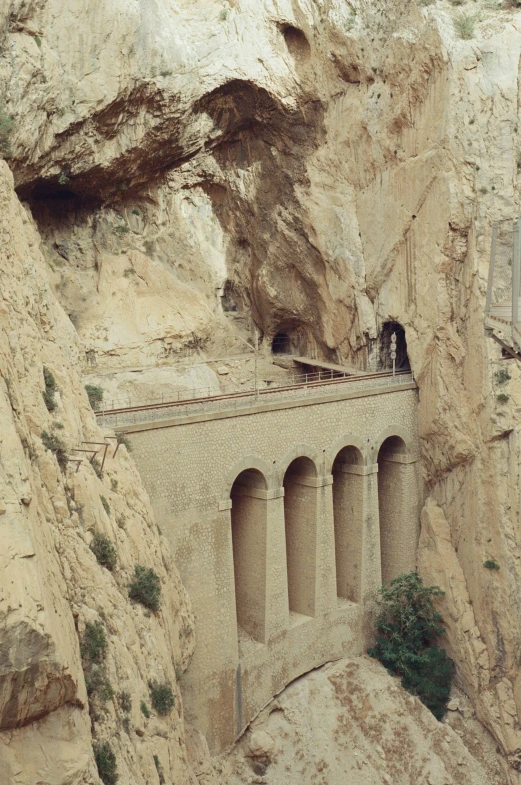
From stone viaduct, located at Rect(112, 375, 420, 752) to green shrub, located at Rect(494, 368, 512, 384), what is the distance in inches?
164

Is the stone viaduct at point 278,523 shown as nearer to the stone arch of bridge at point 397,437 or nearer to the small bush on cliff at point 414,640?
the stone arch of bridge at point 397,437

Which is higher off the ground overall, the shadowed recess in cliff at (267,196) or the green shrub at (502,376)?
the shadowed recess in cliff at (267,196)

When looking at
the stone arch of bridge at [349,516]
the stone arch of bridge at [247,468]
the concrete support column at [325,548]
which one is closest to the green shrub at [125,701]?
the stone arch of bridge at [247,468]

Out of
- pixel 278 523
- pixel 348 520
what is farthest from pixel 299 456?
pixel 348 520

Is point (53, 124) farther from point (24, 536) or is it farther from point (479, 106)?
point (24, 536)

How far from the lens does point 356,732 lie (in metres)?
31.3

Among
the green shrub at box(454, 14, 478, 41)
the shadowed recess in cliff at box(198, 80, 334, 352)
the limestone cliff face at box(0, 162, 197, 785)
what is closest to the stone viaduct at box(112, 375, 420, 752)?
the limestone cliff face at box(0, 162, 197, 785)

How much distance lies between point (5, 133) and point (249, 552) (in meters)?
17.2

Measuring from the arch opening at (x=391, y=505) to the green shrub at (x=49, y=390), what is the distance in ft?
55.6

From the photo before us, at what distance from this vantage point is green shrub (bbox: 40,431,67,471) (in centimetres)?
2142

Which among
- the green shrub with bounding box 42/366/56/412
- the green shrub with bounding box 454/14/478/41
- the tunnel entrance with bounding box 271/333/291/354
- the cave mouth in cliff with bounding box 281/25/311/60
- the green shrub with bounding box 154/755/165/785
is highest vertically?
the cave mouth in cliff with bounding box 281/25/311/60

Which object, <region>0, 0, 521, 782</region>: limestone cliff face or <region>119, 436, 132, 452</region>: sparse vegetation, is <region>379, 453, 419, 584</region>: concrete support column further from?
<region>119, 436, 132, 452</region>: sparse vegetation

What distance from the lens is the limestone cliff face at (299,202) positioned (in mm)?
32312

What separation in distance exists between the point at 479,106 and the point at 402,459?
14531 millimetres
